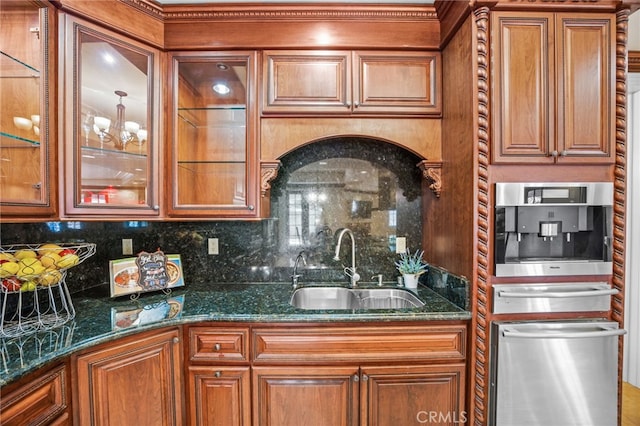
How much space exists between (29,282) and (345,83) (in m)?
1.87

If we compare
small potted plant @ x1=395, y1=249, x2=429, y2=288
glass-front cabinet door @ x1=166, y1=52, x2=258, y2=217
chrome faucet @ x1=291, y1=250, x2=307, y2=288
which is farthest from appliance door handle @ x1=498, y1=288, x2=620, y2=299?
glass-front cabinet door @ x1=166, y1=52, x2=258, y2=217

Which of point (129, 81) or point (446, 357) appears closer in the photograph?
point (446, 357)

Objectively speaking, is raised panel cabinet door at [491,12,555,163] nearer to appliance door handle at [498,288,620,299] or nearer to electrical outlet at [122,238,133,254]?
appliance door handle at [498,288,620,299]

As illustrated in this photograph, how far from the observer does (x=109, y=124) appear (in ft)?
4.99

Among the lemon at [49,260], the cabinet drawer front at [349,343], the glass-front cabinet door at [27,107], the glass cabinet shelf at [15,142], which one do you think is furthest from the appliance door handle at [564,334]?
the glass cabinet shelf at [15,142]

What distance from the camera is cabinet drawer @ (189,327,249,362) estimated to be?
4.60 feet

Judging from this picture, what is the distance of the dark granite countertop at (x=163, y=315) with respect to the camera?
1.05 metres

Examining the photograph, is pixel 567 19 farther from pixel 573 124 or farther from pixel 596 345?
pixel 596 345

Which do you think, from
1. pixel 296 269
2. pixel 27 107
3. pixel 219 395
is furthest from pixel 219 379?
pixel 27 107

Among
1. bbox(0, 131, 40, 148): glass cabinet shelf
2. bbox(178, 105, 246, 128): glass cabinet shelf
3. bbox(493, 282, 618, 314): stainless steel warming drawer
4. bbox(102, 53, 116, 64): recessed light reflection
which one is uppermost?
bbox(102, 53, 116, 64): recessed light reflection

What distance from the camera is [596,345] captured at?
136 centimetres

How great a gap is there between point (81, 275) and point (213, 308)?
1.01 meters

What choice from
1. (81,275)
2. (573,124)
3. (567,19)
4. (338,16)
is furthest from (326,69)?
(81,275)

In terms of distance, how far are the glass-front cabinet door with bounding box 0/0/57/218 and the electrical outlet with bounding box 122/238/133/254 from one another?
0.64 meters
